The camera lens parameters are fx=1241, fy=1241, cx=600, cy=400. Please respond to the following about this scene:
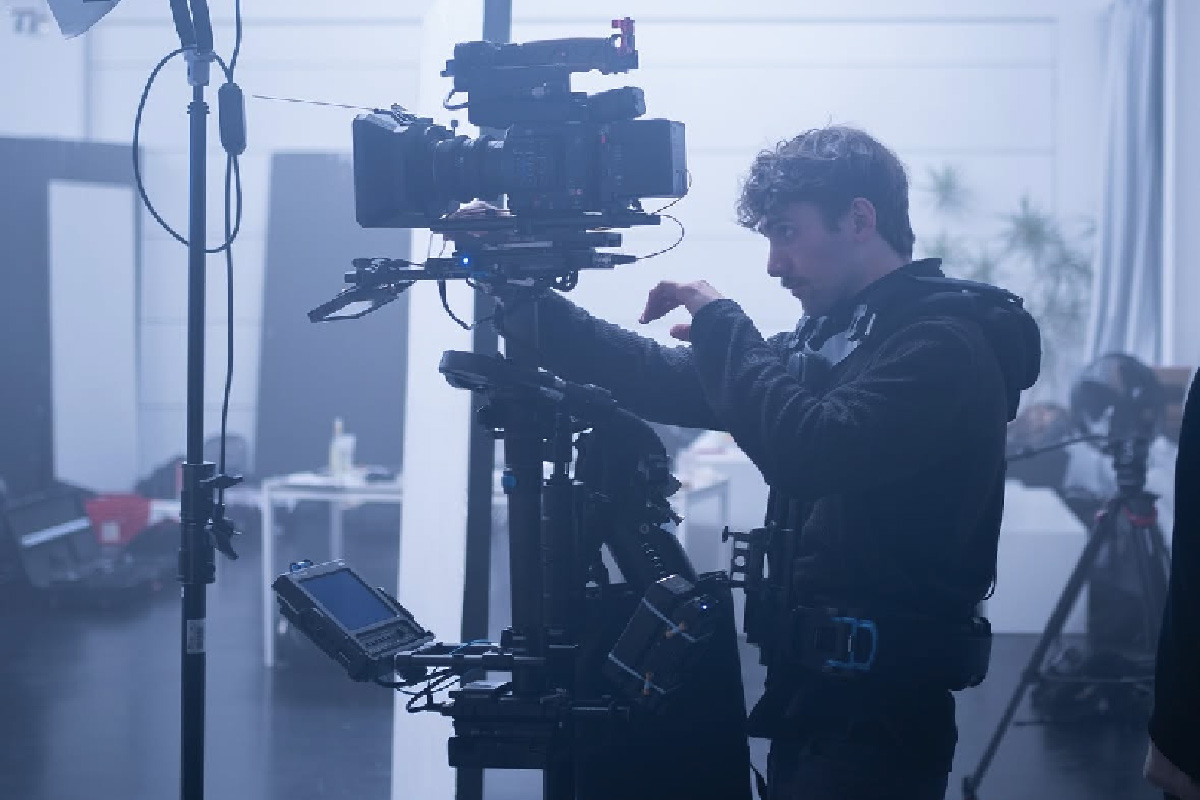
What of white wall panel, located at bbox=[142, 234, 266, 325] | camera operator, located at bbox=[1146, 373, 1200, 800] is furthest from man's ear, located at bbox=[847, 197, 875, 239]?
white wall panel, located at bbox=[142, 234, 266, 325]

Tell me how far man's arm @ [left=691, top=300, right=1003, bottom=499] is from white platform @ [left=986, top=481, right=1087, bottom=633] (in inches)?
141

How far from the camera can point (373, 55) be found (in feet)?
22.1

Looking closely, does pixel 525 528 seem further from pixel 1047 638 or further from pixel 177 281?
pixel 177 281

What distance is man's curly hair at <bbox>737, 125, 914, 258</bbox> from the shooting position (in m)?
1.44

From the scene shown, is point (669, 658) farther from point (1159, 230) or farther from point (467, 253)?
point (1159, 230)

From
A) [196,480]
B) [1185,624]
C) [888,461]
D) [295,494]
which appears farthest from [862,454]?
[295,494]

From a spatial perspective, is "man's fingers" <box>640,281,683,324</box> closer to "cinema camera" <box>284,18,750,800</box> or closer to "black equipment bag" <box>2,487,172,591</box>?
"cinema camera" <box>284,18,750,800</box>

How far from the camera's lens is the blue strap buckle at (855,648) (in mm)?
1327

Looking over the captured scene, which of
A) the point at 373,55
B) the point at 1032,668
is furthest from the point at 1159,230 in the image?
the point at 373,55

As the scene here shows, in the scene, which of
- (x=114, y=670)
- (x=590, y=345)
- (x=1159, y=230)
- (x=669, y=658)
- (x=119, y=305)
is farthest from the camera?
(x=119, y=305)

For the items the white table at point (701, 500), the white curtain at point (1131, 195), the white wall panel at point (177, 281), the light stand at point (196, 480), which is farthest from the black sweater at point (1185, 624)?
the white wall panel at point (177, 281)

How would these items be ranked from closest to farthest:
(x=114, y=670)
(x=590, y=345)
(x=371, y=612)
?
(x=371, y=612) → (x=590, y=345) → (x=114, y=670)

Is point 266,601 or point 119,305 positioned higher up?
point 119,305

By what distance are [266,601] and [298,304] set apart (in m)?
2.82
